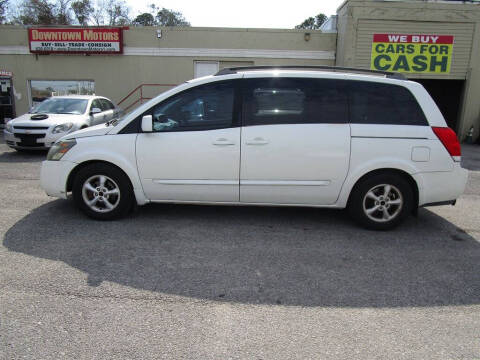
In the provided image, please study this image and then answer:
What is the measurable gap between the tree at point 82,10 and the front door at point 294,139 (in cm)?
5164

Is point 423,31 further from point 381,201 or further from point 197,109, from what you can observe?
point 197,109

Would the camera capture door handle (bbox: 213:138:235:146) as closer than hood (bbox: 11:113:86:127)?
Yes

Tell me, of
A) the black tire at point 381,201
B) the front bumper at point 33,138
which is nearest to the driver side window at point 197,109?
the black tire at point 381,201

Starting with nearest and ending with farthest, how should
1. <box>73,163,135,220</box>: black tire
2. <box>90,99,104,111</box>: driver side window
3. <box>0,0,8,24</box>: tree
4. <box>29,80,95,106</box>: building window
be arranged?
<box>73,163,135,220</box>: black tire → <box>90,99,104,111</box>: driver side window → <box>29,80,95,106</box>: building window → <box>0,0,8,24</box>: tree

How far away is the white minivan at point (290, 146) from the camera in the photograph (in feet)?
14.6

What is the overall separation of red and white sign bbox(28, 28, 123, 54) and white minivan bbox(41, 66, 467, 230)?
40.3 feet

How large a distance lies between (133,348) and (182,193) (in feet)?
7.84

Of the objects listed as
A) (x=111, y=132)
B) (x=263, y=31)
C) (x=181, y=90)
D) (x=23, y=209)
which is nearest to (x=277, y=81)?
(x=181, y=90)

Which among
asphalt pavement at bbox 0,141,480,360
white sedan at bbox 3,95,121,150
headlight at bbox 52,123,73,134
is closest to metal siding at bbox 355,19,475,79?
white sedan at bbox 3,95,121,150

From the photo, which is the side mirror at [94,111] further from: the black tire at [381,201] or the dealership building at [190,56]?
the black tire at [381,201]

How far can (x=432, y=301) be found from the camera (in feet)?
10.2

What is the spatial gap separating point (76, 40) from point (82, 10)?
4000cm

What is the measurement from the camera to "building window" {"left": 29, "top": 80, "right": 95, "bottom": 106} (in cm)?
1600

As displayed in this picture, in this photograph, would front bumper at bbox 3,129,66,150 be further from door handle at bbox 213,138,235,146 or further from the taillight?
the taillight
